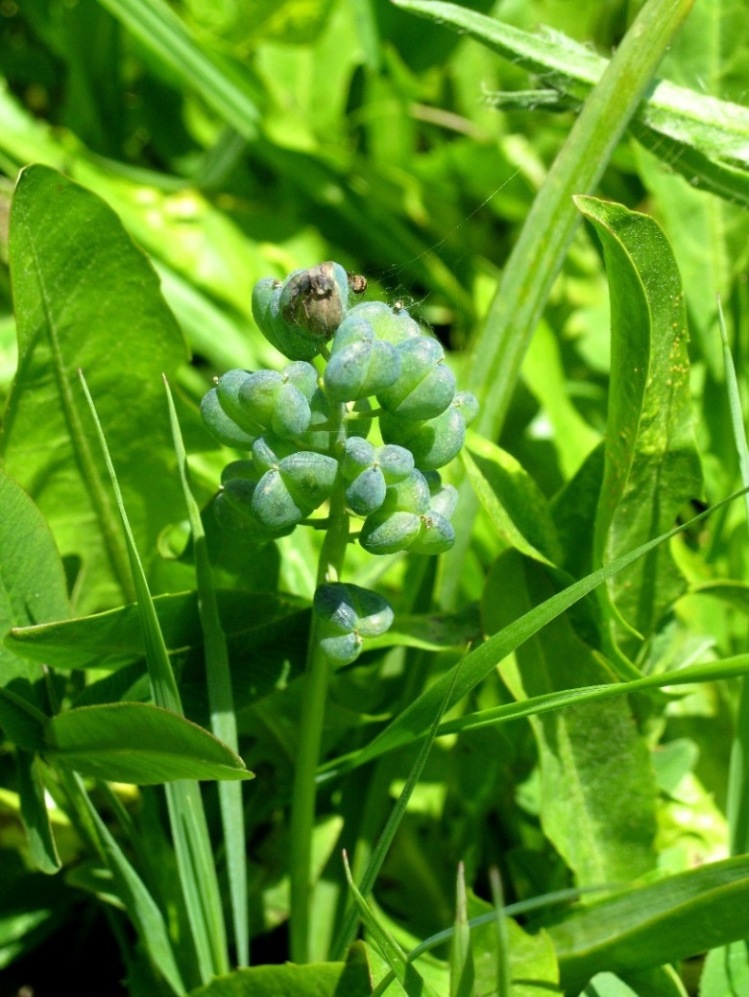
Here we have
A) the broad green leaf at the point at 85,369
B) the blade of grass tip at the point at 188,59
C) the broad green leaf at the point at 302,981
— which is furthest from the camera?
the blade of grass tip at the point at 188,59

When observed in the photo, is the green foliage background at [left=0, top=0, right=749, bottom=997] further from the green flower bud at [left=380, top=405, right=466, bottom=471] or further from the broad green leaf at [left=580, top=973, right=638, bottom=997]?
the green flower bud at [left=380, top=405, right=466, bottom=471]

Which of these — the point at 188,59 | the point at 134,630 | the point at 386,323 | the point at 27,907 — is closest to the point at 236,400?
the point at 386,323

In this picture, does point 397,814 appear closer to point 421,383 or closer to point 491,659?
point 491,659

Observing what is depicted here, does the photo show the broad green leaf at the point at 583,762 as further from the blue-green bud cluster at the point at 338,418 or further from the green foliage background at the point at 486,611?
the blue-green bud cluster at the point at 338,418

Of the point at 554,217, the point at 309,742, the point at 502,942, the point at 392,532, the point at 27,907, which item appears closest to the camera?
the point at 502,942

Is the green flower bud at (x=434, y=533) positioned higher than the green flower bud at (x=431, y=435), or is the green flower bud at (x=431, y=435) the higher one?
the green flower bud at (x=431, y=435)

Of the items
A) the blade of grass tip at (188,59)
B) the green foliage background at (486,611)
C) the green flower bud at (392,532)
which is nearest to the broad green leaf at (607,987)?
the green foliage background at (486,611)

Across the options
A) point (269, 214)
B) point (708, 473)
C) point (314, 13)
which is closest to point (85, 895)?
point (708, 473)
